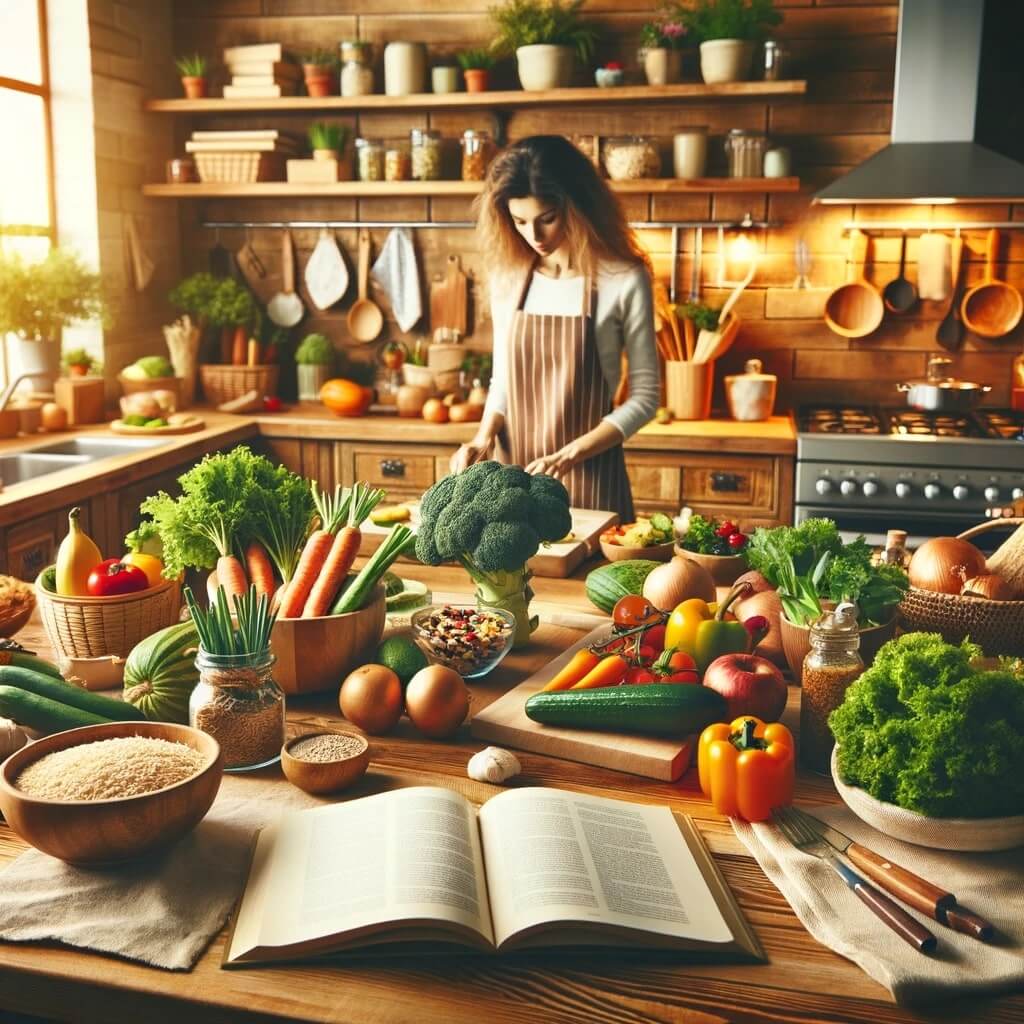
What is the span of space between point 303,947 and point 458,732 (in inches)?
20.7

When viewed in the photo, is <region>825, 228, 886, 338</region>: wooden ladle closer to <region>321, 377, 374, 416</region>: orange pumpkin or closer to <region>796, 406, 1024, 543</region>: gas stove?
<region>796, 406, 1024, 543</region>: gas stove

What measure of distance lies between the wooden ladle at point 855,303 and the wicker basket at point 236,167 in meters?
2.24

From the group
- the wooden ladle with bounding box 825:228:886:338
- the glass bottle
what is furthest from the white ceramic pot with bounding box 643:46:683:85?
the glass bottle

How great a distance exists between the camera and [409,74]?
4.43 metres

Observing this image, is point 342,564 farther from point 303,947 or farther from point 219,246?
point 219,246

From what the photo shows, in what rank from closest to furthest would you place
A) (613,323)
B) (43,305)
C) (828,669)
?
(828,669)
(613,323)
(43,305)

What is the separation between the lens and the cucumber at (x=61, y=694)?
1.33 m

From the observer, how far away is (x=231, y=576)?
1.63 metres

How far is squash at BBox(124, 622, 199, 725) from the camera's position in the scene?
4.70ft

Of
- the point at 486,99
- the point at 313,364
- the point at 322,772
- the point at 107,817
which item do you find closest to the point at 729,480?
the point at 486,99

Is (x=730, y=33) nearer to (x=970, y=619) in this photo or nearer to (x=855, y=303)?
(x=855, y=303)

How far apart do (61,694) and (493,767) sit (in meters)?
0.51

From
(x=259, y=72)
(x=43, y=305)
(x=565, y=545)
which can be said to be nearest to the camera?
(x=565, y=545)

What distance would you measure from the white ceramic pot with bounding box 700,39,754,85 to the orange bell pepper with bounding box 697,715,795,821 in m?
3.35
